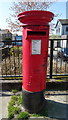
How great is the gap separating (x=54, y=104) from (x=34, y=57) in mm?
1276

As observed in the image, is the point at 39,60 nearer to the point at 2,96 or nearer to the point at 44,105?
the point at 44,105

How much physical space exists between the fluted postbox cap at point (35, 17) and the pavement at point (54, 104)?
178 centimetres

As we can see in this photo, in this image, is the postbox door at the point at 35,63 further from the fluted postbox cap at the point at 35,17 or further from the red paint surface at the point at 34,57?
the fluted postbox cap at the point at 35,17

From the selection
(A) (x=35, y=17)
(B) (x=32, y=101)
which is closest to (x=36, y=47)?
(A) (x=35, y=17)

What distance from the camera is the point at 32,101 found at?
239 centimetres

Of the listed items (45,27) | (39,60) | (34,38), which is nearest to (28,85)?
(39,60)

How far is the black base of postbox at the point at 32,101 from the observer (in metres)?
2.38

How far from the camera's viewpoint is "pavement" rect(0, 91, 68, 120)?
7.90ft

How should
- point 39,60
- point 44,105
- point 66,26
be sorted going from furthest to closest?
point 66,26, point 44,105, point 39,60

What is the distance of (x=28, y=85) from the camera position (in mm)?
2357

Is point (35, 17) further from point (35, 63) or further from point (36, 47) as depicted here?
point (35, 63)

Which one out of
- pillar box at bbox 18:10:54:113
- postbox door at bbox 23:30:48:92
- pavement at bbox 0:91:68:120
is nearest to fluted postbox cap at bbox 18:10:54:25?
pillar box at bbox 18:10:54:113

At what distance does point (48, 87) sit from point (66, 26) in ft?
95.6

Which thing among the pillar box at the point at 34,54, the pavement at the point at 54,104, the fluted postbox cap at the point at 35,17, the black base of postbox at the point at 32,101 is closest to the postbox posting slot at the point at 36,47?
the pillar box at the point at 34,54
